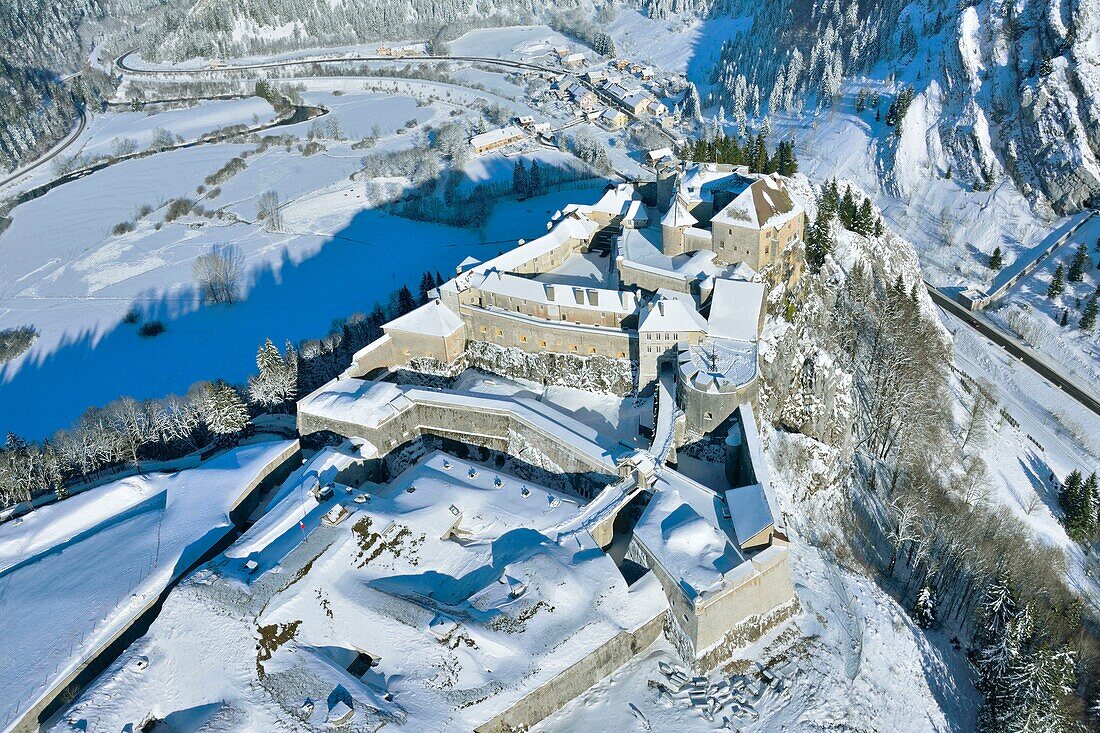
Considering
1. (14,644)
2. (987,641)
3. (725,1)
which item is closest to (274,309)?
(14,644)

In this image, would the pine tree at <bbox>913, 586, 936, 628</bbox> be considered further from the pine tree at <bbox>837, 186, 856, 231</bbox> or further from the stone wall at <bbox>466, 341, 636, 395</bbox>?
the pine tree at <bbox>837, 186, 856, 231</bbox>

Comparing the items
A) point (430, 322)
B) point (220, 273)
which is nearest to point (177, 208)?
point (220, 273)

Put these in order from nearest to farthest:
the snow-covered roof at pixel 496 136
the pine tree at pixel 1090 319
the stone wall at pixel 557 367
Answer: the stone wall at pixel 557 367
the pine tree at pixel 1090 319
the snow-covered roof at pixel 496 136

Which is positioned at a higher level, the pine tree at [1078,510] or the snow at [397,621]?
the snow at [397,621]

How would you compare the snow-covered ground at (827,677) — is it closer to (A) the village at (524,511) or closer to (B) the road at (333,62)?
(A) the village at (524,511)

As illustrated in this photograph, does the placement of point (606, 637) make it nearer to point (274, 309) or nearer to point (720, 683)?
point (720, 683)

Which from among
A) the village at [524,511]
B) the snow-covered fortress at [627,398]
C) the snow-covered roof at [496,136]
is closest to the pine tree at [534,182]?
the snow-covered roof at [496,136]
